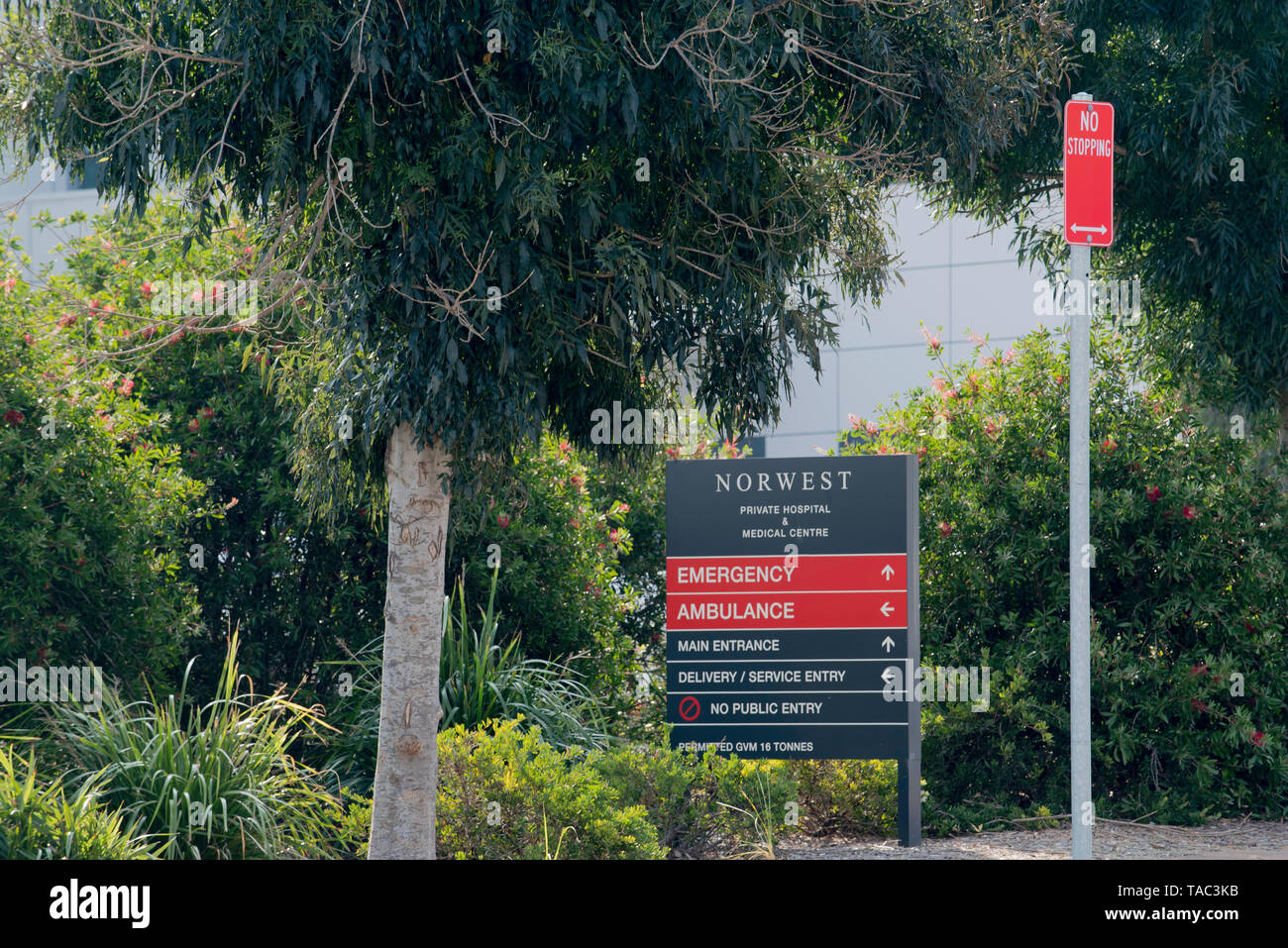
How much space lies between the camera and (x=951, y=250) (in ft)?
76.6

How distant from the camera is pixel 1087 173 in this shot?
17.9ft

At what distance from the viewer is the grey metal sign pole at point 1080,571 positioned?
515 cm

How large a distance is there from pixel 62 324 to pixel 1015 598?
768cm

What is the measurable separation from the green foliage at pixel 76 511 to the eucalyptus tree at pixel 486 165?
2.63 meters

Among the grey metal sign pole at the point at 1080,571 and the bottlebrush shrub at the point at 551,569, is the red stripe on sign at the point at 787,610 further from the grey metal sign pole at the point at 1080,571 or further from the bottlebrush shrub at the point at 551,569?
the grey metal sign pole at the point at 1080,571

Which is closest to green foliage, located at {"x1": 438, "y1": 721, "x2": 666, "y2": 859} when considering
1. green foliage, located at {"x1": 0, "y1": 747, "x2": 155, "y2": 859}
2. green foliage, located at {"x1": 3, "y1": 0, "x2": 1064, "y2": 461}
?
green foliage, located at {"x1": 0, "y1": 747, "x2": 155, "y2": 859}

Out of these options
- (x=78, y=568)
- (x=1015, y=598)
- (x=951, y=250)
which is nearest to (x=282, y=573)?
(x=78, y=568)

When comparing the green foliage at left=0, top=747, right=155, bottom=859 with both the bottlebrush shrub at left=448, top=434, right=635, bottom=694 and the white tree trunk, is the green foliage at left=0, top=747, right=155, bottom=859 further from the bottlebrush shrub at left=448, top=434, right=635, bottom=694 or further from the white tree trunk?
the bottlebrush shrub at left=448, top=434, right=635, bottom=694

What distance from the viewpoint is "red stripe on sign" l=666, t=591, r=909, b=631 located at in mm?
8414

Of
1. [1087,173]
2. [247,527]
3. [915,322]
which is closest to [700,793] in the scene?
[1087,173]

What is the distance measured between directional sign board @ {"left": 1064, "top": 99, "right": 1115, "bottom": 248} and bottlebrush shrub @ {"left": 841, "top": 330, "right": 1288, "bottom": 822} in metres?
5.38

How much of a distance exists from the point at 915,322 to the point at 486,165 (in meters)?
17.8
